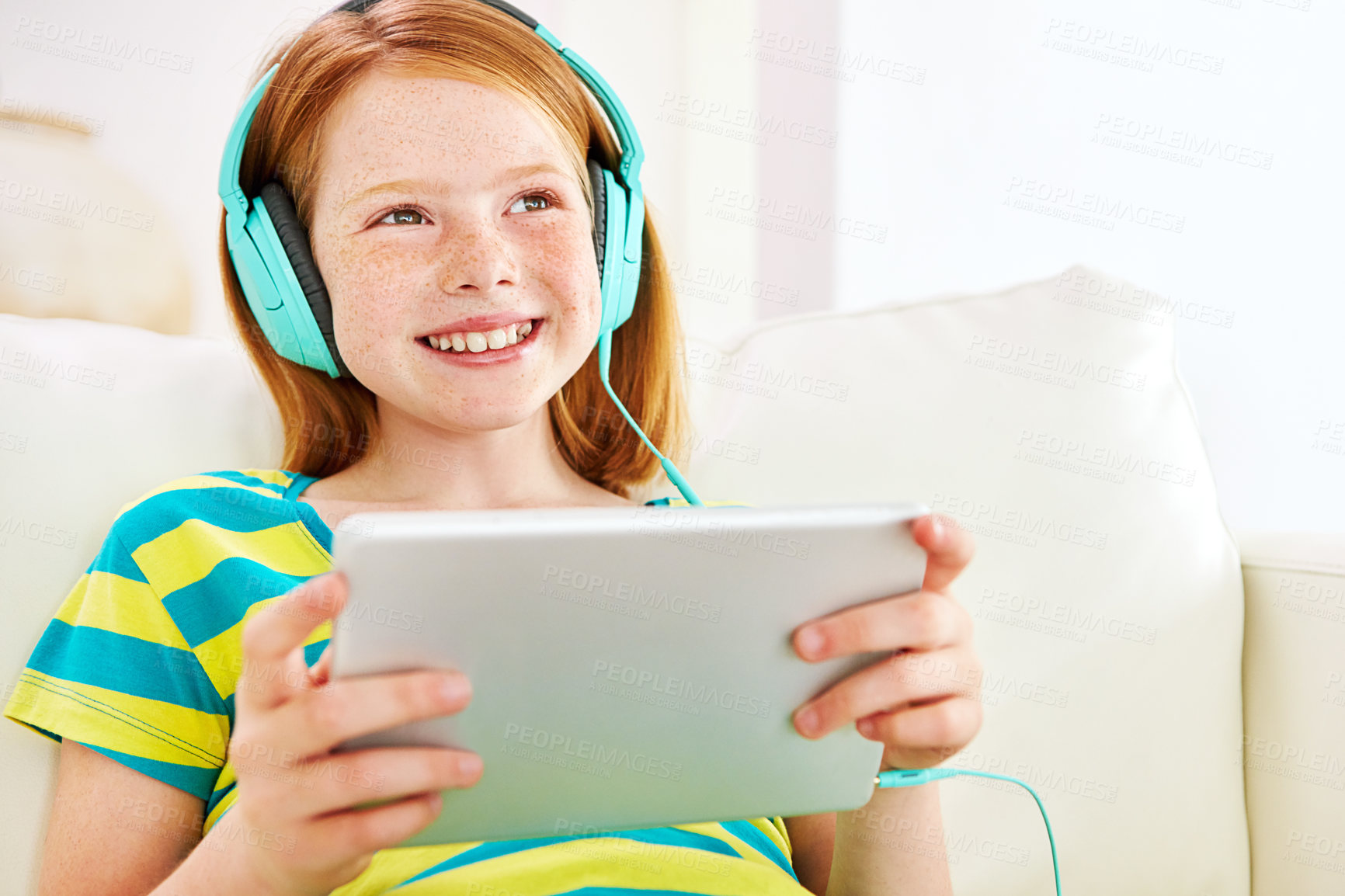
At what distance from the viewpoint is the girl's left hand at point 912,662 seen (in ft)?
1.67

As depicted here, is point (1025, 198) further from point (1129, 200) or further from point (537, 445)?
point (537, 445)

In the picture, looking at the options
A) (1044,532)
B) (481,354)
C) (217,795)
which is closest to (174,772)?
(217,795)

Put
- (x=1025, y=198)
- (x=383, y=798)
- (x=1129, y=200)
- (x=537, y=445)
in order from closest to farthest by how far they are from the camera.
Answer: (x=383, y=798) → (x=537, y=445) → (x=1129, y=200) → (x=1025, y=198)

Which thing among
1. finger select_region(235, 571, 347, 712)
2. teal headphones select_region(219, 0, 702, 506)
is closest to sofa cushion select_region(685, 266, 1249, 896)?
teal headphones select_region(219, 0, 702, 506)

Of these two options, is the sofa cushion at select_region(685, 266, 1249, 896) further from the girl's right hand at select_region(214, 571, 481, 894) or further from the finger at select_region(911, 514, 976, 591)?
the girl's right hand at select_region(214, 571, 481, 894)

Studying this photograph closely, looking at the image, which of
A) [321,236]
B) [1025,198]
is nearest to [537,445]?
[321,236]

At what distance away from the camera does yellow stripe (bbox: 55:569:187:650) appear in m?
0.72

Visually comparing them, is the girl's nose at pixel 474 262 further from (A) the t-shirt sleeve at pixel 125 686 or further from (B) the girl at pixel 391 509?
(A) the t-shirt sleeve at pixel 125 686

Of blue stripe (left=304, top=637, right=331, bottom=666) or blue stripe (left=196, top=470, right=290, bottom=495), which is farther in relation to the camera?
blue stripe (left=196, top=470, right=290, bottom=495)

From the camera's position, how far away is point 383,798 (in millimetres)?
485

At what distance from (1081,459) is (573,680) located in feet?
2.23

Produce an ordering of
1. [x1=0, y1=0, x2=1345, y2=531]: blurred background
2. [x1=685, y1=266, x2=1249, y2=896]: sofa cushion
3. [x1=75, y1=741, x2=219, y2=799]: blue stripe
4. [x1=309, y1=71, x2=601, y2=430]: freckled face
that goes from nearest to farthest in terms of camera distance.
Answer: [x1=75, y1=741, x2=219, y2=799]: blue stripe
[x1=309, y1=71, x2=601, y2=430]: freckled face
[x1=685, y1=266, x2=1249, y2=896]: sofa cushion
[x1=0, y1=0, x2=1345, y2=531]: blurred background

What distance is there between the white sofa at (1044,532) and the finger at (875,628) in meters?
0.44

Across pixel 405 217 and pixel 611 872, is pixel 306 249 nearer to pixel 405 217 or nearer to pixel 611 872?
pixel 405 217
